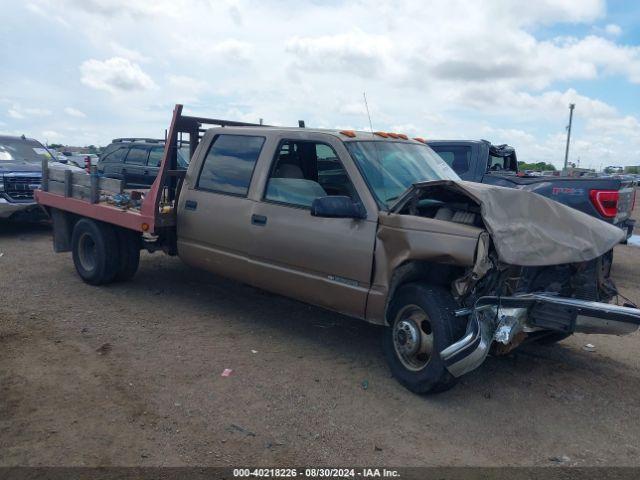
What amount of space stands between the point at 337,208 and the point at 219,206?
65.4 inches

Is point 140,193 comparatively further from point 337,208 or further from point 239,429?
point 239,429

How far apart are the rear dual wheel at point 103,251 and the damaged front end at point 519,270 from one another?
3.90m

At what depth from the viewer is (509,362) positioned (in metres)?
5.16

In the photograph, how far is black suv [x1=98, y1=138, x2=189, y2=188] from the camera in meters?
13.0

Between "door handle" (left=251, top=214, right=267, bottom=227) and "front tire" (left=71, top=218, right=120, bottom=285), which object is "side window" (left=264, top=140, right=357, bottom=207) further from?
"front tire" (left=71, top=218, right=120, bottom=285)

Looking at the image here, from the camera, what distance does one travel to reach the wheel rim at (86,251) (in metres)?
7.27

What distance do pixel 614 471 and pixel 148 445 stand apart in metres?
2.79

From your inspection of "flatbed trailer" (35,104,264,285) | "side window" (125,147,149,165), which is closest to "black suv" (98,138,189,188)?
"side window" (125,147,149,165)

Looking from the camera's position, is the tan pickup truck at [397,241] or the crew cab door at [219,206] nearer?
the tan pickup truck at [397,241]

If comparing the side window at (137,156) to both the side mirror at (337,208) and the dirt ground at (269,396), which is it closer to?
the dirt ground at (269,396)

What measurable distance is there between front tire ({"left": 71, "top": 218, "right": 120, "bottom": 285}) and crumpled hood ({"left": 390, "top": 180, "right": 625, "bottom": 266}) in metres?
3.89

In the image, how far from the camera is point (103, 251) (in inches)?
274

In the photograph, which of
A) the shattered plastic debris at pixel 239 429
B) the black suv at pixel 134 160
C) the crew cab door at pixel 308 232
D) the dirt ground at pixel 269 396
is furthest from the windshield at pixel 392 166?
the black suv at pixel 134 160

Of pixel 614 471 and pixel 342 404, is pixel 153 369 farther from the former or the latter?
pixel 614 471
